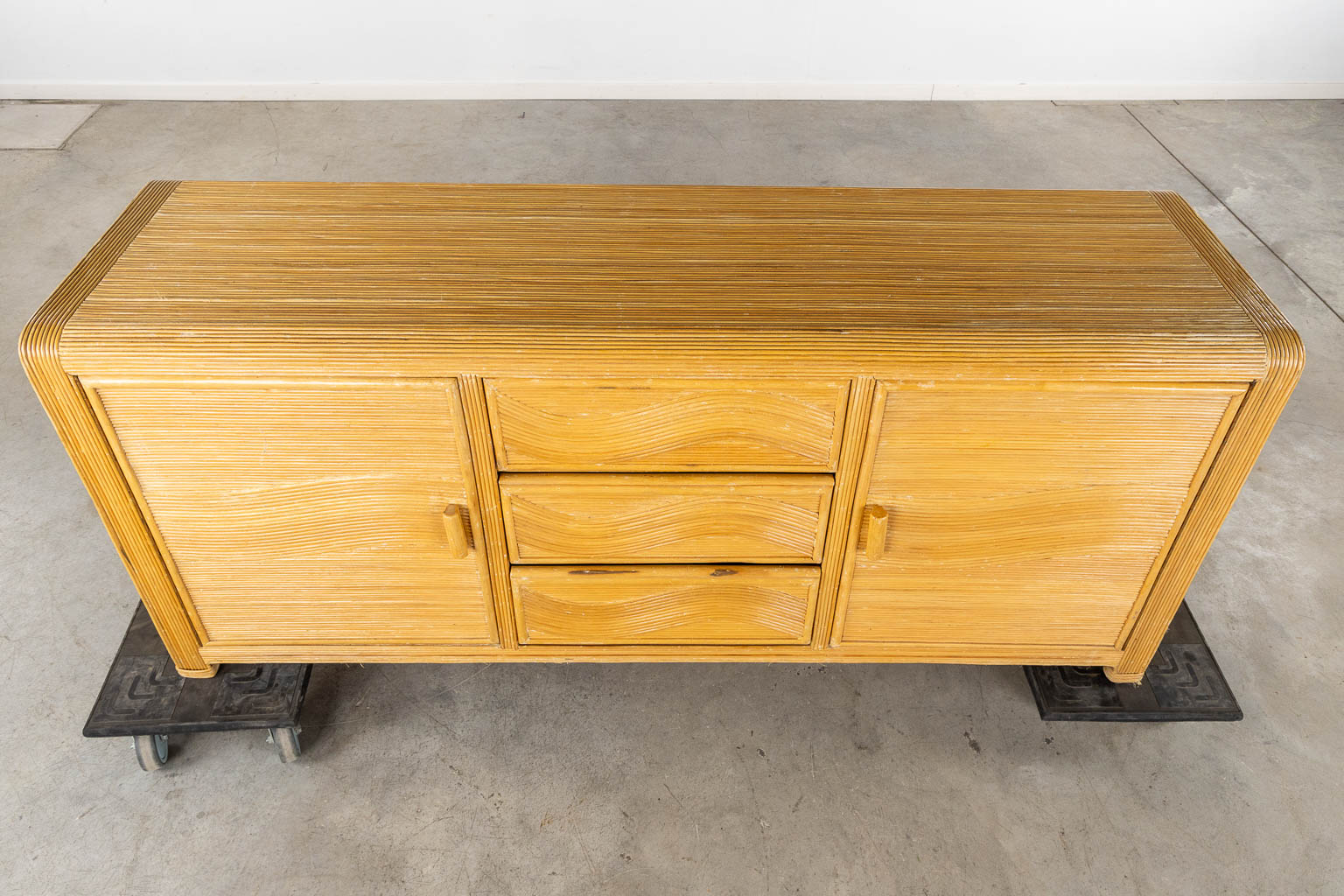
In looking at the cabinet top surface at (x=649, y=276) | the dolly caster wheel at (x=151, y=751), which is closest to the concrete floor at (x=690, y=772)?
the dolly caster wheel at (x=151, y=751)

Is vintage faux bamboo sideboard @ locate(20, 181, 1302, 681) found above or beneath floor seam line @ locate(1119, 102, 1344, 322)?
above

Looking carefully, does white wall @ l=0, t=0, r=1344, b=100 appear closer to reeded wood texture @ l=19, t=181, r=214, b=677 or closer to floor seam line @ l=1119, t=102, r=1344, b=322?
floor seam line @ l=1119, t=102, r=1344, b=322

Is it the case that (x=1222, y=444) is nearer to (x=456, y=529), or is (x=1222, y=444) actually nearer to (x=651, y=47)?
(x=456, y=529)

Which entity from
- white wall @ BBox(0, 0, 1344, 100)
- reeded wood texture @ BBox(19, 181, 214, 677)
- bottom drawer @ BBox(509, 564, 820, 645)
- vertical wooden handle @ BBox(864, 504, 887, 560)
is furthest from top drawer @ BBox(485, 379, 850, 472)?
white wall @ BBox(0, 0, 1344, 100)

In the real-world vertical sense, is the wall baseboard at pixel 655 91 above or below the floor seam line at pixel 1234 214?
above

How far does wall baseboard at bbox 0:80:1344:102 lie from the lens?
3965mm

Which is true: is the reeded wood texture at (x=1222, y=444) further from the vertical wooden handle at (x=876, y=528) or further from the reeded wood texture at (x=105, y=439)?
the reeded wood texture at (x=105, y=439)

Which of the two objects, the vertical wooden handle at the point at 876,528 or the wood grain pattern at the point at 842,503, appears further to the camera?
the vertical wooden handle at the point at 876,528

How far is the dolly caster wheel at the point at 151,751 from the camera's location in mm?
1619

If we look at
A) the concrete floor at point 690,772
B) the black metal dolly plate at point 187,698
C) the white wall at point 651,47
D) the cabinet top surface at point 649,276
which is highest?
the cabinet top surface at point 649,276

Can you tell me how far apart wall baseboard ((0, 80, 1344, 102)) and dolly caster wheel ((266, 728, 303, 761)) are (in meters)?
3.19

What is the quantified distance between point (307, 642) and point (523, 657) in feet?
1.26

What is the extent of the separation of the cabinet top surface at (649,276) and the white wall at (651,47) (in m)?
2.64

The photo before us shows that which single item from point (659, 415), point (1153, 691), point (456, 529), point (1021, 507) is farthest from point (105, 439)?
point (1153, 691)
